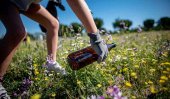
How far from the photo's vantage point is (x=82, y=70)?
3791 mm

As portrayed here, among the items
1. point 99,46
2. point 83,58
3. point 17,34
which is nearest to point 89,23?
point 99,46

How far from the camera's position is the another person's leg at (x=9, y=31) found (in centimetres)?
324

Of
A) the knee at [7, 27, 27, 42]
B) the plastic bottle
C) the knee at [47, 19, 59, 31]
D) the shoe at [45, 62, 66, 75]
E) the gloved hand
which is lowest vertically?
the shoe at [45, 62, 66, 75]

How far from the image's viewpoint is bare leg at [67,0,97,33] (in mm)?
3395

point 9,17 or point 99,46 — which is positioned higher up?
point 9,17

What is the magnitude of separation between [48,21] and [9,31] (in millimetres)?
892

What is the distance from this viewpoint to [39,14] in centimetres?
394

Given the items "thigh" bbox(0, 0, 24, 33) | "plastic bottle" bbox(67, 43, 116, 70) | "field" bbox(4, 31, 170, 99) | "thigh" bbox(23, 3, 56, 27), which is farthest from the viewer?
"thigh" bbox(23, 3, 56, 27)

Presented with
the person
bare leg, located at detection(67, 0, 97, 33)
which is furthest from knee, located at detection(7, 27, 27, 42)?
bare leg, located at detection(67, 0, 97, 33)

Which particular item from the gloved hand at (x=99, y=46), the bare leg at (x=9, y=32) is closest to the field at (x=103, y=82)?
the gloved hand at (x=99, y=46)

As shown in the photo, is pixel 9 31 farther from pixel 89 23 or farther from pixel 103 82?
pixel 103 82

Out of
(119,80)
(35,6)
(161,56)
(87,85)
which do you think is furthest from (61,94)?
(161,56)

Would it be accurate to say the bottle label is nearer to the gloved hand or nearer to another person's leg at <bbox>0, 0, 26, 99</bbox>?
the gloved hand

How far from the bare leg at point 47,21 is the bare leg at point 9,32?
59 cm
